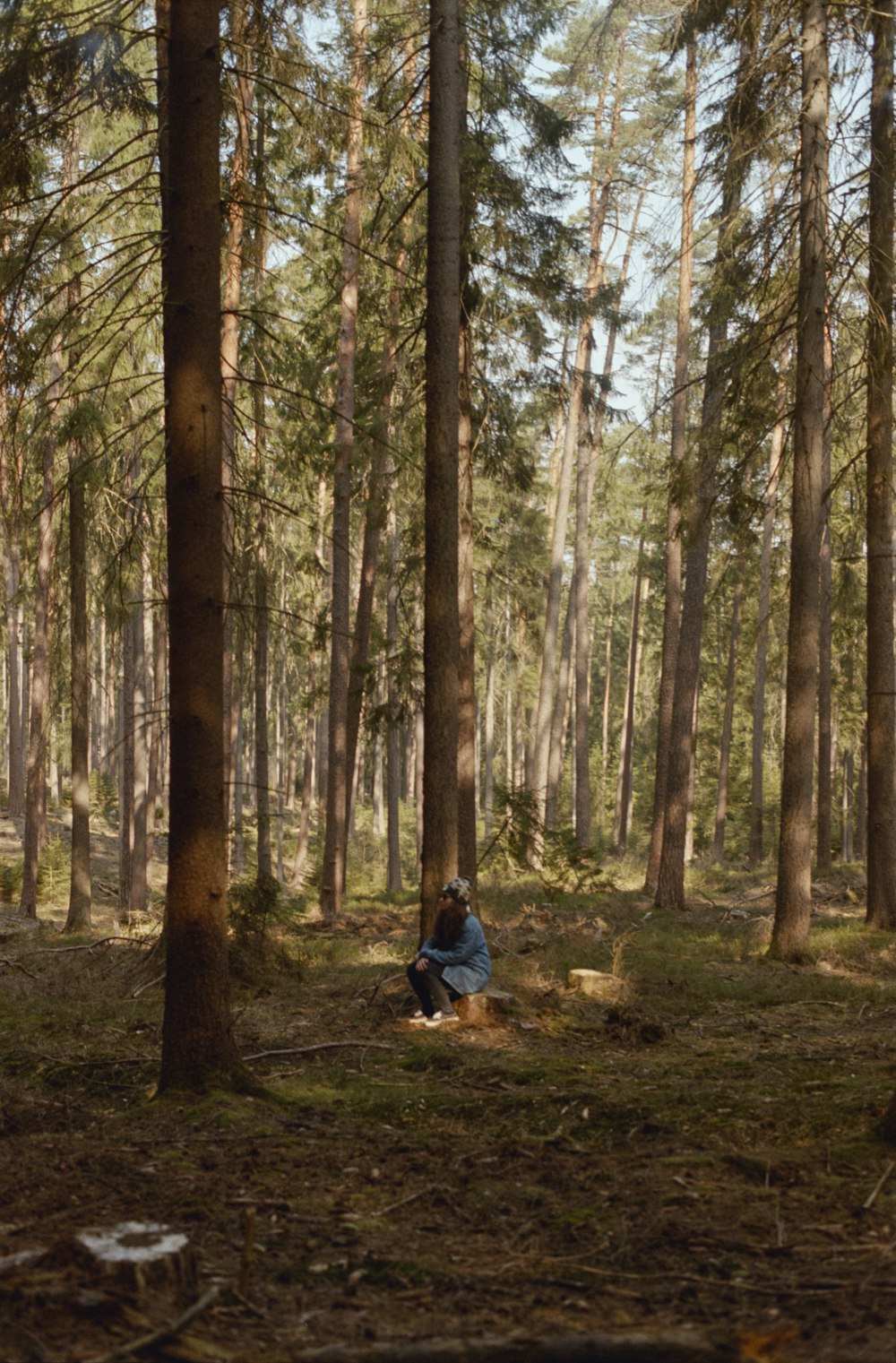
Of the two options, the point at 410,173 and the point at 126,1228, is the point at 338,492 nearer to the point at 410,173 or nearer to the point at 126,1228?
the point at 410,173

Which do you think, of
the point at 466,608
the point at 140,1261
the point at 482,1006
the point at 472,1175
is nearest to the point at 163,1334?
the point at 140,1261

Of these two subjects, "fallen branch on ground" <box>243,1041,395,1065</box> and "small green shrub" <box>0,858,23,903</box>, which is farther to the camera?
"small green shrub" <box>0,858,23,903</box>

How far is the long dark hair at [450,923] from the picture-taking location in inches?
385

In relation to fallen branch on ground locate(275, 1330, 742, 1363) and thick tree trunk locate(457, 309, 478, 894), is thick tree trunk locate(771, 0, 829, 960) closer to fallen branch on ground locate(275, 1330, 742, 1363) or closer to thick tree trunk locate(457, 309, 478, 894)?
thick tree trunk locate(457, 309, 478, 894)

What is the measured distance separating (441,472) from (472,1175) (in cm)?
673

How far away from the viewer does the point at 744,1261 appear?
4.54 m

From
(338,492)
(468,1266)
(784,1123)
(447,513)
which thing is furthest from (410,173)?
(468,1266)

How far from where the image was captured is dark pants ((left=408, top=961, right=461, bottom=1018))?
32.5 ft

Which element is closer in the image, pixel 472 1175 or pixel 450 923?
pixel 472 1175

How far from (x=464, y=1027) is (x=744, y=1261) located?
5.39m

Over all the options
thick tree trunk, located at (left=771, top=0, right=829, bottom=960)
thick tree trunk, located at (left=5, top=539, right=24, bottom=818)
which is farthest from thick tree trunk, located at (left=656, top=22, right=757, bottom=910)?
thick tree trunk, located at (left=5, top=539, right=24, bottom=818)

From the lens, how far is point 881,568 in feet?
50.7

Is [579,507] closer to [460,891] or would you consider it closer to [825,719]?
[825,719]

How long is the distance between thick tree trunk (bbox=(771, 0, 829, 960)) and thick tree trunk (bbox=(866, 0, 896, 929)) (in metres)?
1.24
